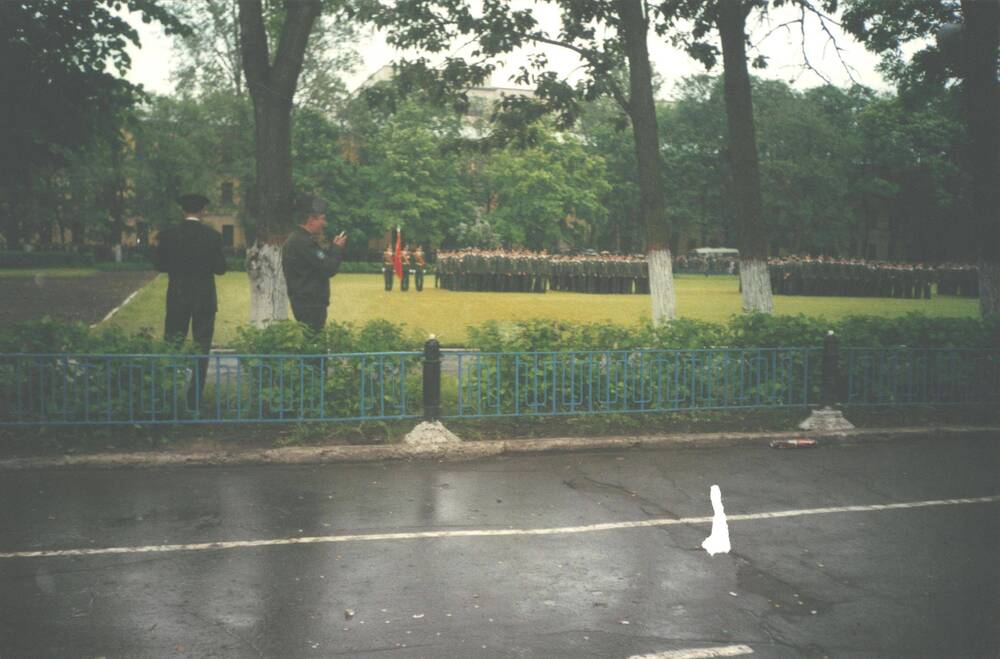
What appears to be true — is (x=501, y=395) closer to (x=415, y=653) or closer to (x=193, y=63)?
(x=415, y=653)

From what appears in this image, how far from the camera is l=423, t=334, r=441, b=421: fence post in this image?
31.2 ft

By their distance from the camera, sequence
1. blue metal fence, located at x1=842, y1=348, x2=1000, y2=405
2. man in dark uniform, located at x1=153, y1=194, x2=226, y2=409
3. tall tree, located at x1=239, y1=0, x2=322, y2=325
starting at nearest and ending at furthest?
man in dark uniform, located at x1=153, y1=194, x2=226, y2=409, blue metal fence, located at x1=842, y1=348, x2=1000, y2=405, tall tree, located at x1=239, y1=0, x2=322, y2=325

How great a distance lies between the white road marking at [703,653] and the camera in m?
4.50

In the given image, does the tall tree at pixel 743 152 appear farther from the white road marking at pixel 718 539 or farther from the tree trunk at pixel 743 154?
the white road marking at pixel 718 539

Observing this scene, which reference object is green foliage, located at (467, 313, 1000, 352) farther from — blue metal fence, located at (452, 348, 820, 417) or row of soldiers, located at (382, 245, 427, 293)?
row of soldiers, located at (382, 245, 427, 293)

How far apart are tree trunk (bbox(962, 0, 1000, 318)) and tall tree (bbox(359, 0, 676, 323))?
4.50m

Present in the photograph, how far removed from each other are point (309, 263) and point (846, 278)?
35490 millimetres

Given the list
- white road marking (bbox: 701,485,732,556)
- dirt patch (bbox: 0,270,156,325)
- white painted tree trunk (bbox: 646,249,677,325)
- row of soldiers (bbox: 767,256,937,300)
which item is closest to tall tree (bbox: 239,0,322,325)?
white painted tree trunk (bbox: 646,249,677,325)

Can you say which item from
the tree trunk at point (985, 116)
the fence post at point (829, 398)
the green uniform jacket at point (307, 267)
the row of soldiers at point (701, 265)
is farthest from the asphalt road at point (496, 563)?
the row of soldiers at point (701, 265)

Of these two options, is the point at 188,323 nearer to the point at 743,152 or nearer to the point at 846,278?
the point at 743,152

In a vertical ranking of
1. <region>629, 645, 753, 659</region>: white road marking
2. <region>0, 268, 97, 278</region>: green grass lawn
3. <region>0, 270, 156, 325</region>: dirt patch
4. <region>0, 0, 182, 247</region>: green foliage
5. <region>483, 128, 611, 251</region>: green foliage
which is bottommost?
<region>629, 645, 753, 659</region>: white road marking

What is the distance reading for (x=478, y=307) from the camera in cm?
2758

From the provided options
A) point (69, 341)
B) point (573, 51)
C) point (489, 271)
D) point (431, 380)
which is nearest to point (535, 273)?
point (489, 271)

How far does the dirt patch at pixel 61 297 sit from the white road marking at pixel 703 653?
53.5 feet
